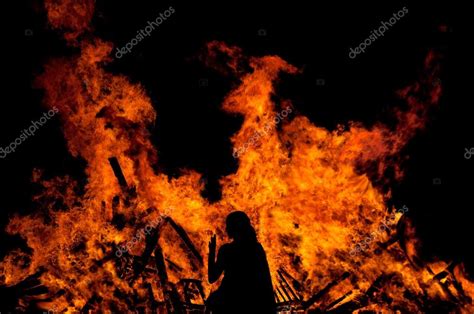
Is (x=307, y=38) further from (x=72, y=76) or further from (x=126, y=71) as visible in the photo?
(x=72, y=76)

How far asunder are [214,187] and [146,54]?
2.73 metres

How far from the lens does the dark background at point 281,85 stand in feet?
16.1

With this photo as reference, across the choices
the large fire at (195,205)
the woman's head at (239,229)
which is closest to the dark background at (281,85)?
the large fire at (195,205)

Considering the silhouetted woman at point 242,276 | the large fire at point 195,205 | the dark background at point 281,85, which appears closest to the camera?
the silhouetted woman at point 242,276

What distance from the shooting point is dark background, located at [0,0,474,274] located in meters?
4.92

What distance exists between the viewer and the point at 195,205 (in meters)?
6.48

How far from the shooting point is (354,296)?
228 inches

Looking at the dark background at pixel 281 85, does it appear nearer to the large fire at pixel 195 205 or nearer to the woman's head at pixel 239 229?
the large fire at pixel 195 205

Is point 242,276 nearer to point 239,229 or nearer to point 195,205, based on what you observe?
point 239,229

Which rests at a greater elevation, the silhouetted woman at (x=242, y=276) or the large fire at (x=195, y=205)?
the large fire at (x=195, y=205)

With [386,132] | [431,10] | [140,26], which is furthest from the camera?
[140,26]

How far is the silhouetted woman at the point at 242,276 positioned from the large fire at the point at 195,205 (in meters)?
1.84

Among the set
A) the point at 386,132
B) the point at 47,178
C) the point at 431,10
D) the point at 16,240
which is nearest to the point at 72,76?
the point at 47,178

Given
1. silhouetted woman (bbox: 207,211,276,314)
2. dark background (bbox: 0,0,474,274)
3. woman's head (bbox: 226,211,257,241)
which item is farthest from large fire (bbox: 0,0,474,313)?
woman's head (bbox: 226,211,257,241)
